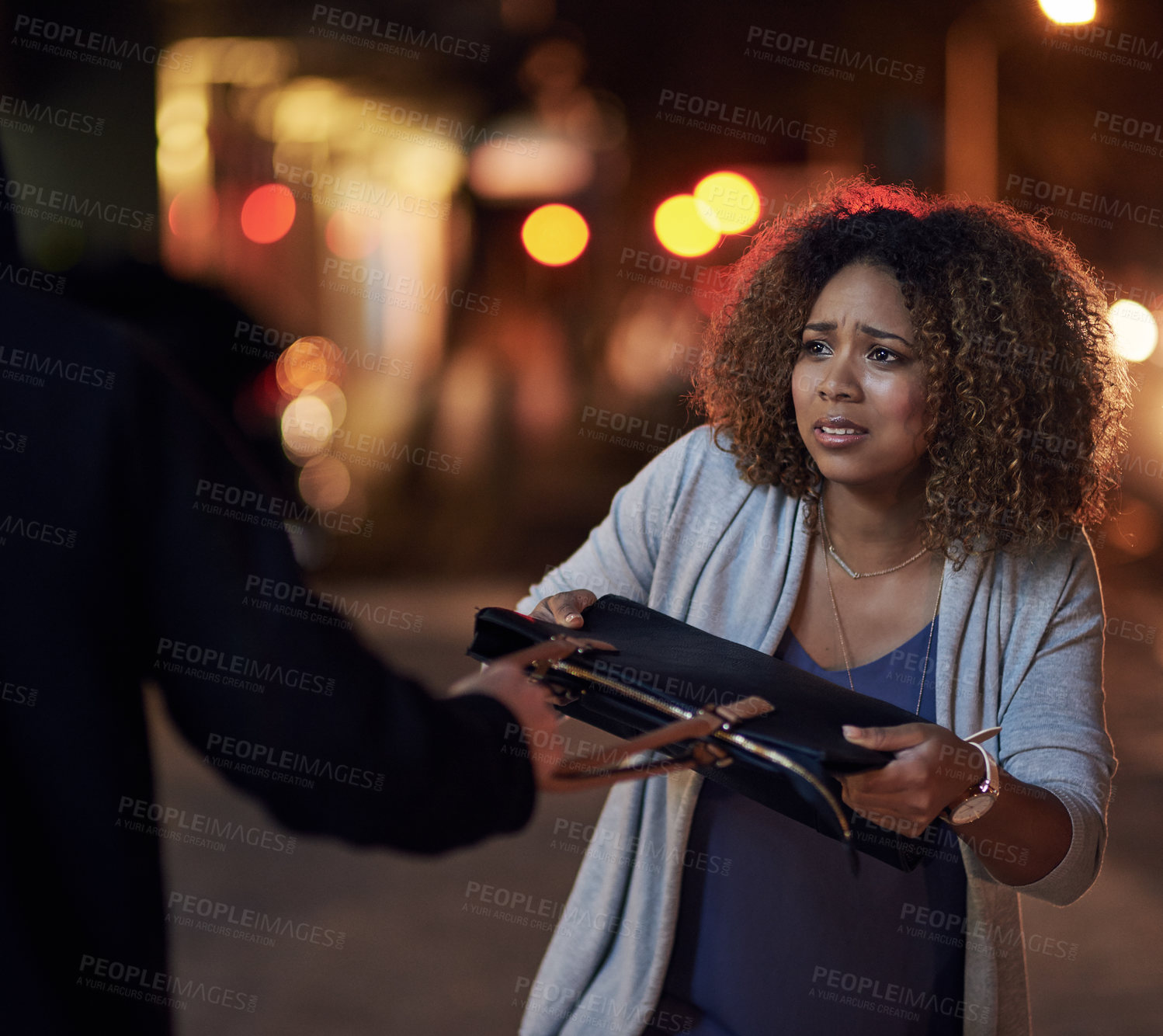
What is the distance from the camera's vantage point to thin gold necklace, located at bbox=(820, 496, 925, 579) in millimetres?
1812

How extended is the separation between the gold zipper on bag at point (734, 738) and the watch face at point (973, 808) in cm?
26

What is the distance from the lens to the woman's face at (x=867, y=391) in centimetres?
169

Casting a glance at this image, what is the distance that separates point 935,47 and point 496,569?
5456 millimetres

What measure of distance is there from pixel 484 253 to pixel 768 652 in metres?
12.5

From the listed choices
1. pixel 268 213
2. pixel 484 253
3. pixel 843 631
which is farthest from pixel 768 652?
pixel 484 253

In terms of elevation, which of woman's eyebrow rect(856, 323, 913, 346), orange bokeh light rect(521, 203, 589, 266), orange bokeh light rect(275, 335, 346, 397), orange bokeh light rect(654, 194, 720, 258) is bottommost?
woman's eyebrow rect(856, 323, 913, 346)

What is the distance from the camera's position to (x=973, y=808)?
1.38 meters

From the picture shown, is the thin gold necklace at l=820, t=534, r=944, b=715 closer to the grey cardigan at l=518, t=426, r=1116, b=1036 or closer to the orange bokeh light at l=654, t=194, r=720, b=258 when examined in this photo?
the grey cardigan at l=518, t=426, r=1116, b=1036

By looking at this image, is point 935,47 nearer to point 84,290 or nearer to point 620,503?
point 84,290

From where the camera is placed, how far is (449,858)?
4.16 meters

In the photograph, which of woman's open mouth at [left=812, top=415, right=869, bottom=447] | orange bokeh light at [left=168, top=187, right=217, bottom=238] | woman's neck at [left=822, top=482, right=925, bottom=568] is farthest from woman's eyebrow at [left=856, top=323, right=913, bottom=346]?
orange bokeh light at [left=168, top=187, right=217, bottom=238]

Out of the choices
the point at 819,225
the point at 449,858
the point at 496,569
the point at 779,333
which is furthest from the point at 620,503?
the point at 496,569

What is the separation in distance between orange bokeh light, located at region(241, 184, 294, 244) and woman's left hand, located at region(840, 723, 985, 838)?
11037mm

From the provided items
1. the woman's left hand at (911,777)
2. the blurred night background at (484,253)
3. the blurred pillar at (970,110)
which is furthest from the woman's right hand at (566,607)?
the blurred pillar at (970,110)
